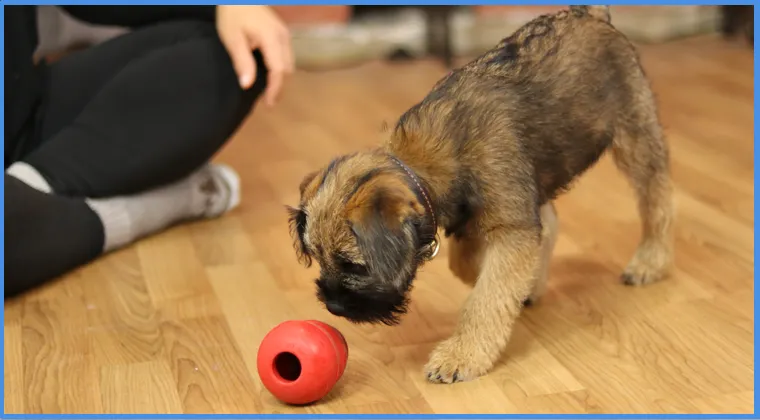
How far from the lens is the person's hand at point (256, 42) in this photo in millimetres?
2701

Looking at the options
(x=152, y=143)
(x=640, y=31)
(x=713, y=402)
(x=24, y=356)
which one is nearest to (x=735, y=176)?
(x=713, y=402)

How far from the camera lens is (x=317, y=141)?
13.6 feet

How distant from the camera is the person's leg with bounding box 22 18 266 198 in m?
2.77

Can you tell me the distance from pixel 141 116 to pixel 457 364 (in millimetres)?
1413

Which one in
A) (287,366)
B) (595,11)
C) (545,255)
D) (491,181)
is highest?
(595,11)

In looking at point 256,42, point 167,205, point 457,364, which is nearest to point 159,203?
point 167,205

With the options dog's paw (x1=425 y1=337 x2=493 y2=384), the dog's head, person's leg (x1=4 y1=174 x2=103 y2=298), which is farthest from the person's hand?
dog's paw (x1=425 y1=337 x2=493 y2=384)

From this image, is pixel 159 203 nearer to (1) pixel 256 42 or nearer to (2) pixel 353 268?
(1) pixel 256 42

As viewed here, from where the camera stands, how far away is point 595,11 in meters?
2.40

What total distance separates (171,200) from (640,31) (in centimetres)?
456

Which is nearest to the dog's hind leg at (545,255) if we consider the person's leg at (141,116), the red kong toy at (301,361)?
the red kong toy at (301,361)

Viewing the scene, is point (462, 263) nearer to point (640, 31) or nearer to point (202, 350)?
point (202, 350)

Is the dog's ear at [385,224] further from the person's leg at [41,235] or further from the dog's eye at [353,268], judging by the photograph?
the person's leg at [41,235]

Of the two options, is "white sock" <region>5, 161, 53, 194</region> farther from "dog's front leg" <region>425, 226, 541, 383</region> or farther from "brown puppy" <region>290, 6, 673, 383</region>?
"dog's front leg" <region>425, 226, 541, 383</region>
